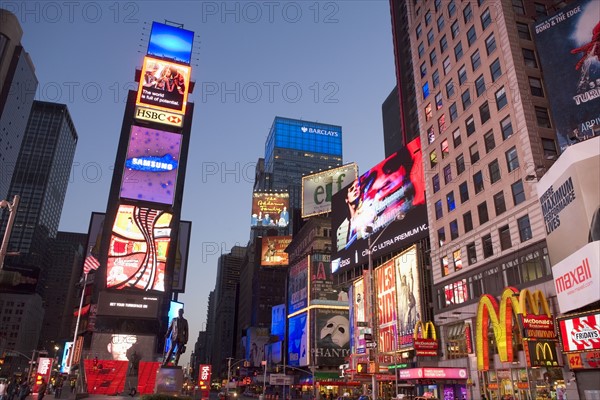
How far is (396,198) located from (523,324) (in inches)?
1338

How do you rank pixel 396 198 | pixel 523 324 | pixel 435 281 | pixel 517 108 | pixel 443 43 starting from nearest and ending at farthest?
pixel 523 324
pixel 517 108
pixel 435 281
pixel 443 43
pixel 396 198

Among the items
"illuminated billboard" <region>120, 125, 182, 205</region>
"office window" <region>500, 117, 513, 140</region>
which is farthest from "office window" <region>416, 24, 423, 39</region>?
"illuminated billboard" <region>120, 125, 182, 205</region>

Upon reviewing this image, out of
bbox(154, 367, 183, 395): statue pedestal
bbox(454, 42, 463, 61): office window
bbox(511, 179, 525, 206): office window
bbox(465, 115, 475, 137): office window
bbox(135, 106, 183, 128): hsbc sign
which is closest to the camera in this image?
bbox(511, 179, 525, 206): office window

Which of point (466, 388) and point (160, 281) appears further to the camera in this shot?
point (160, 281)

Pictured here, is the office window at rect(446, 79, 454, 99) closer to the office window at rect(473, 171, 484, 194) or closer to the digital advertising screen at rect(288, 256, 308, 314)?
the office window at rect(473, 171, 484, 194)

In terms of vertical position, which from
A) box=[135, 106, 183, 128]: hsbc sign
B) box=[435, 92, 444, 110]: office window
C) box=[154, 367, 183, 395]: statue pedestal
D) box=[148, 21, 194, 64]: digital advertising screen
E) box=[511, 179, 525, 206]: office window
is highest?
box=[148, 21, 194, 64]: digital advertising screen

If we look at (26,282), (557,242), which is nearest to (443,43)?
(557,242)

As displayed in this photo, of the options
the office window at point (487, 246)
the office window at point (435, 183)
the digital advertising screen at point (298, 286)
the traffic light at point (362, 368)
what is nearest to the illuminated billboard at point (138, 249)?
the digital advertising screen at point (298, 286)

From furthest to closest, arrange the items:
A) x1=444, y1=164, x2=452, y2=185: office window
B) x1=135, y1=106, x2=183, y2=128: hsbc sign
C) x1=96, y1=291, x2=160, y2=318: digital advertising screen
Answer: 1. x1=135, y1=106, x2=183, y2=128: hsbc sign
2. x1=96, y1=291, x2=160, y2=318: digital advertising screen
3. x1=444, y1=164, x2=452, y2=185: office window

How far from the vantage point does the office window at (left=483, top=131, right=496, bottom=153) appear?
41750 millimetres

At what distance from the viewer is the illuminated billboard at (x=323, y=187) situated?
102 m

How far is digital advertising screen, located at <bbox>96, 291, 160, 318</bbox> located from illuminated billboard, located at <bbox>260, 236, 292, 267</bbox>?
6323cm

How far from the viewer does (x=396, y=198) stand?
62406mm

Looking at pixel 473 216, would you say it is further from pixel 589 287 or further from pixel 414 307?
pixel 589 287
